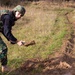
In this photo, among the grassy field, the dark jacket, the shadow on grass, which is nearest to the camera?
the dark jacket

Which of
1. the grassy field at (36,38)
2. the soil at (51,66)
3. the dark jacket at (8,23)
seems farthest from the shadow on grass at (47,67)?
the dark jacket at (8,23)

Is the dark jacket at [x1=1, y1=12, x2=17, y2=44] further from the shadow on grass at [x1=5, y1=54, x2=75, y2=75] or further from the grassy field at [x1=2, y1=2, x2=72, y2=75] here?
the grassy field at [x1=2, y1=2, x2=72, y2=75]

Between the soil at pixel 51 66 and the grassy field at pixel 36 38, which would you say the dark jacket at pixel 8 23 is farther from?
the grassy field at pixel 36 38

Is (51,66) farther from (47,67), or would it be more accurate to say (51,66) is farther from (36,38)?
(36,38)

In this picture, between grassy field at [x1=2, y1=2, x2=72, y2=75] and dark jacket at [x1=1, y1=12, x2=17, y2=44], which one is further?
grassy field at [x1=2, y1=2, x2=72, y2=75]

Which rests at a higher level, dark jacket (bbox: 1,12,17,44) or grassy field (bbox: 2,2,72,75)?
dark jacket (bbox: 1,12,17,44)

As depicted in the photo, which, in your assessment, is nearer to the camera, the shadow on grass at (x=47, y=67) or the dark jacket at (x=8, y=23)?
the dark jacket at (x=8, y=23)

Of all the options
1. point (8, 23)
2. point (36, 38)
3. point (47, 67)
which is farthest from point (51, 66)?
point (36, 38)

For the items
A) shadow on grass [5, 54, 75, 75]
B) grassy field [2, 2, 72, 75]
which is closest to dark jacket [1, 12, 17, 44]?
shadow on grass [5, 54, 75, 75]

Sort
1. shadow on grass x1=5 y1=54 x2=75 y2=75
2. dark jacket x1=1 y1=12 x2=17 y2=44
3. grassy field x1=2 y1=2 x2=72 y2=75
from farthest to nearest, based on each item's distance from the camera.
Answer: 1. grassy field x1=2 y1=2 x2=72 y2=75
2. shadow on grass x1=5 y1=54 x2=75 y2=75
3. dark jacket x1=1 y1=12 x2=17 y2=44

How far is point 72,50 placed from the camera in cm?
911

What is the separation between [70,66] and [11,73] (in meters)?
1.71

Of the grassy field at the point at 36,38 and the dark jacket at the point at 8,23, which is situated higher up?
the dark jacket at the point at 8,23

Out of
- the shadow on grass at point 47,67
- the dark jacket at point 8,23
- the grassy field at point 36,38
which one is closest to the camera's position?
the dark jacket at point 8,23
